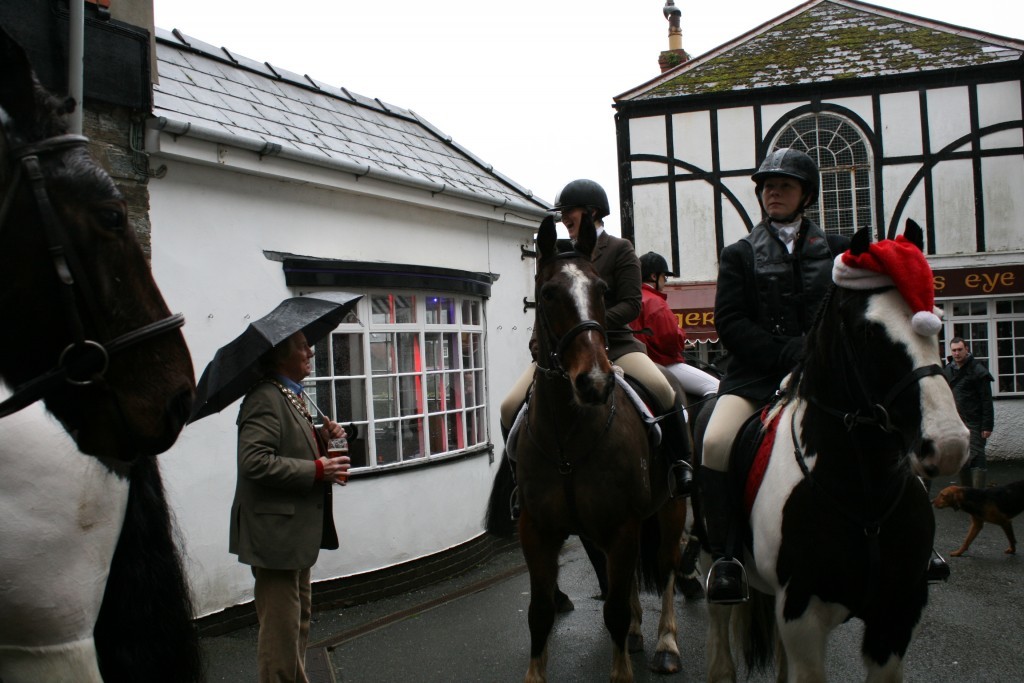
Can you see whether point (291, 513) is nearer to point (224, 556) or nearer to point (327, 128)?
point (224, 556)

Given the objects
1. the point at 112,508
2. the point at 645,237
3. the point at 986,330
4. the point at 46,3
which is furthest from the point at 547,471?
the point at 986,330

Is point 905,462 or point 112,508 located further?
point 905,462

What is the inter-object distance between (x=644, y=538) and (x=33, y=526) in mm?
4175

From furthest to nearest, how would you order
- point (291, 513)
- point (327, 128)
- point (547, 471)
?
point (327, 128), point (547, 471), point (291, 513)

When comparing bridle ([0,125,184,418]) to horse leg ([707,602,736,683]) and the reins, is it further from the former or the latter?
horse leg ([707,602,736,683])

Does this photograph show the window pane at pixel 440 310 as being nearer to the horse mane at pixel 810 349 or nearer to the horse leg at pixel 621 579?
the horse leg at pixel 621 579

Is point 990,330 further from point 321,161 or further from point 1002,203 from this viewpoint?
point 321,161

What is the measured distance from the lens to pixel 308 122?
328 inches

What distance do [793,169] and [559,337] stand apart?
53.4 inches

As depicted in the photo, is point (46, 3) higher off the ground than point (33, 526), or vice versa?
point (46, 3)

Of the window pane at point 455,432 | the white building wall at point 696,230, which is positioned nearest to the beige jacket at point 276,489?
the window pane at point 455,432

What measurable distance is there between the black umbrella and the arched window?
587 inches

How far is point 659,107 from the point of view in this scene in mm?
17812

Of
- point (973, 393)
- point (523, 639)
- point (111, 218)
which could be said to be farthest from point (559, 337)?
point (973, 393)
